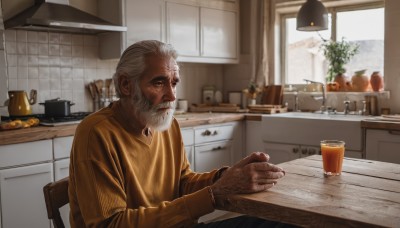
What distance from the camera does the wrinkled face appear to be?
1453 millimetres

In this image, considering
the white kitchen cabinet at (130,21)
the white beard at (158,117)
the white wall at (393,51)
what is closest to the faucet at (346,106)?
the white wall at (393,51)

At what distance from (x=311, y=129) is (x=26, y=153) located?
2.04m

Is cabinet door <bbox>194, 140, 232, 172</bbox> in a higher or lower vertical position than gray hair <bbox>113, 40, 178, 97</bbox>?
lower

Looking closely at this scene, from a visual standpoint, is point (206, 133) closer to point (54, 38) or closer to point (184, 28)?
point (184, 28)

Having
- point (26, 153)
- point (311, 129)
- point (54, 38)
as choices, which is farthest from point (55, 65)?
point (311, 129)

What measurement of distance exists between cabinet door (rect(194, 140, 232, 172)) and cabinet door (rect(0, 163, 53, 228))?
1230 millimetres

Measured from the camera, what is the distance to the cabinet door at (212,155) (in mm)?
3410

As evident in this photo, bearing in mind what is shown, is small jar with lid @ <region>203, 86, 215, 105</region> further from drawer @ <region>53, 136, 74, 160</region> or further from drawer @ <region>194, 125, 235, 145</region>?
drawer @ <region>53, 136, 74, 160</region>

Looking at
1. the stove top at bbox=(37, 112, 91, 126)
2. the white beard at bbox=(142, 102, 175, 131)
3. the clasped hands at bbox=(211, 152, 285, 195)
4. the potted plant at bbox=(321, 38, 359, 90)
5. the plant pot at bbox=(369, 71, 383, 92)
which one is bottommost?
the clasped hands at bbox=(211, 152, 285, 195)

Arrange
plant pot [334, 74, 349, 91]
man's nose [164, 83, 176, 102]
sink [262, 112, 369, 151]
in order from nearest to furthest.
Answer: man's nose [164, 83, 176, 102] → sink [262, 112, 369, 151] → plant pot [334, 74, 349, 91]

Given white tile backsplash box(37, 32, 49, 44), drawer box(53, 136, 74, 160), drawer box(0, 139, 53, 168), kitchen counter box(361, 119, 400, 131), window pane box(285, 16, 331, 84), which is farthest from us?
window pane box(285, 16, 331, 84)

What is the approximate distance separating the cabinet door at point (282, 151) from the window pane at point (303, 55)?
1002 mm

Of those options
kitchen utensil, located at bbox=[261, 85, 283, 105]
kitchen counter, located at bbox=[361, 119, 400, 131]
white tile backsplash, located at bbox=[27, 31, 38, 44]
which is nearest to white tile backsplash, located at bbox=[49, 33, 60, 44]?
white tile backsplash, located at bbox=[27, 31, 38, 44]

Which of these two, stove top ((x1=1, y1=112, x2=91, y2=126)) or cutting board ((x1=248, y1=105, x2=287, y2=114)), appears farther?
cutting board ((x1=248, y1=105, x2=287, y2=114))
